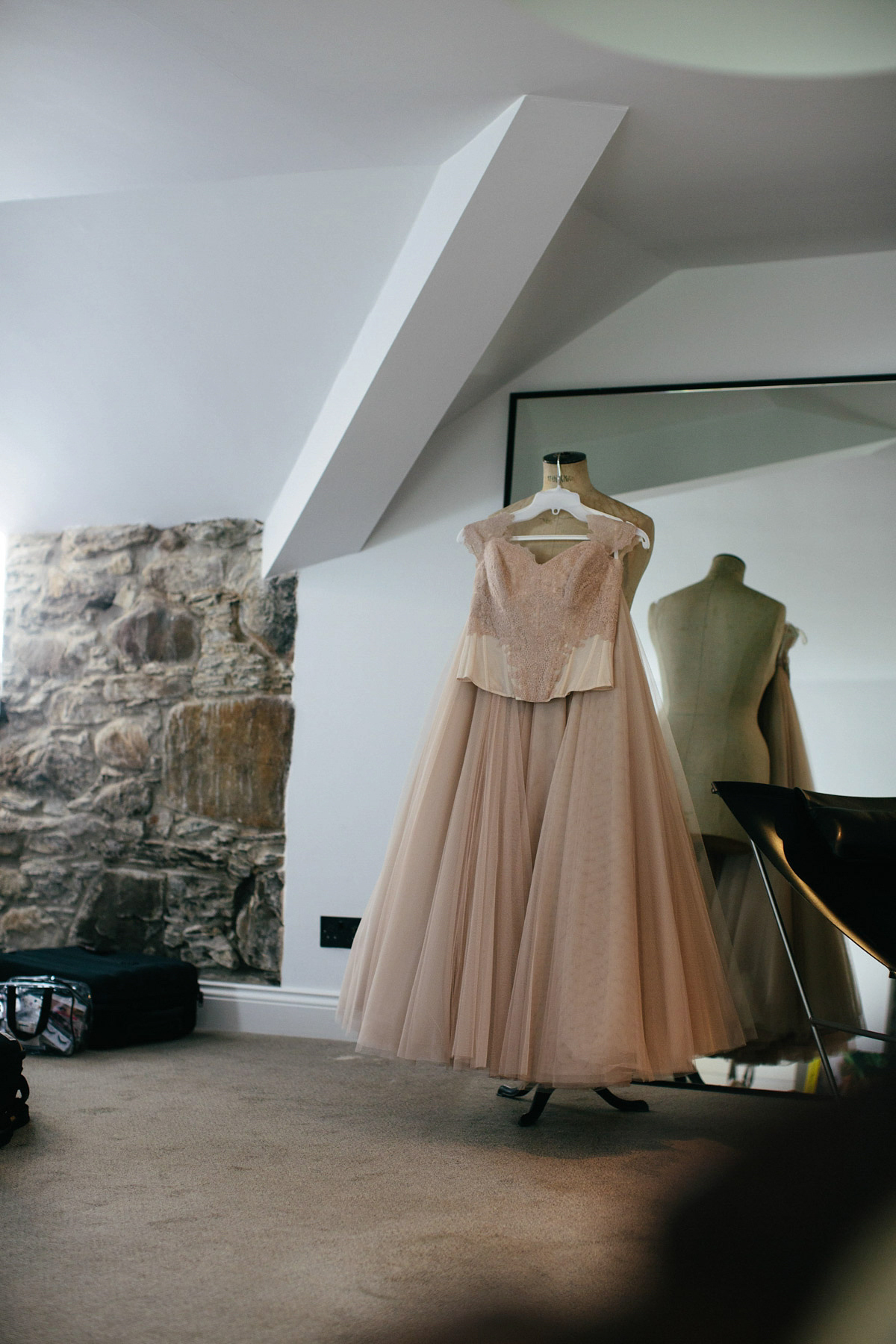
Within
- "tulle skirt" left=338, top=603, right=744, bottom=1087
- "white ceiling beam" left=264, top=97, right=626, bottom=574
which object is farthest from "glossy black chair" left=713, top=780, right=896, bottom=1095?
"white ceiling beam" left=264, top=97, right=626, bottom=574

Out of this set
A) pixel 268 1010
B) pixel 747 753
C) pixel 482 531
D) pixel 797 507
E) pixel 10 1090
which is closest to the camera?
pixel 10 1090

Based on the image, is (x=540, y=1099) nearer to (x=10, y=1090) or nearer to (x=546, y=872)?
(x=546, y=872)

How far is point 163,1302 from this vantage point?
4.01ft

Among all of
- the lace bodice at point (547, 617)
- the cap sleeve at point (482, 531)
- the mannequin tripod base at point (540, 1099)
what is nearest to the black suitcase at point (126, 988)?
the mannequin tripod base at point (540, 1099)

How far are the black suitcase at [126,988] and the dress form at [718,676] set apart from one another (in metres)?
1.67

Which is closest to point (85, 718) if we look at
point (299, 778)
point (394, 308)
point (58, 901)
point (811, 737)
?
point (58, 901)

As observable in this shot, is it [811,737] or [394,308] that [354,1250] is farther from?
[394,308]

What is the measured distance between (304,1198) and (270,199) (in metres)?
2.28

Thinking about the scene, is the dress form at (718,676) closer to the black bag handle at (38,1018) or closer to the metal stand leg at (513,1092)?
the metal stand leg at (513,1092)

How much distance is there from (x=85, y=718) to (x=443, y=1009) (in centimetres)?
206

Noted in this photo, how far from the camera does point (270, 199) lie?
249 centimetres

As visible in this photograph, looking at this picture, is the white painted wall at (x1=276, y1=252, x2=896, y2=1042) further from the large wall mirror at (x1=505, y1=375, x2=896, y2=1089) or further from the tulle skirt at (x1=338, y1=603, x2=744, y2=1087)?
the tulle skirt at (x1=338, y1=603, x2=744, y2=1087)
